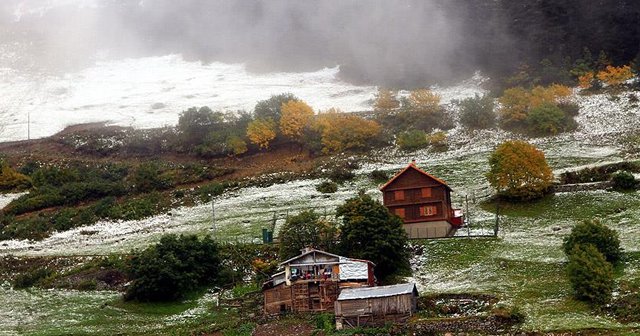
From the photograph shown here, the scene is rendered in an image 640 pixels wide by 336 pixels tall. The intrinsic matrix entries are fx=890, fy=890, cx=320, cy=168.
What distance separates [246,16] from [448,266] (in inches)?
5346

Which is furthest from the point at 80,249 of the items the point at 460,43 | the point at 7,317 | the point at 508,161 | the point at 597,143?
the point at 460,43

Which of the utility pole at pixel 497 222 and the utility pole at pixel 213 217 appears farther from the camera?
the utility pole at pixel 213 217

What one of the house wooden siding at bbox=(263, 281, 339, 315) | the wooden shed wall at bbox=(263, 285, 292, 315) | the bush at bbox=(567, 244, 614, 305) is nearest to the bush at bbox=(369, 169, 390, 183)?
the house wooden siding at bbox=(263, 281, 339, 315)

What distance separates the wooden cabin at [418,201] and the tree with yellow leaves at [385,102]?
46497 millimetres

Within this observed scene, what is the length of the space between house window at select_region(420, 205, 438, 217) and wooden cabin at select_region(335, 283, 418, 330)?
71.1 feet

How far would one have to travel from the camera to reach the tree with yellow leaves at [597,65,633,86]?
409ft

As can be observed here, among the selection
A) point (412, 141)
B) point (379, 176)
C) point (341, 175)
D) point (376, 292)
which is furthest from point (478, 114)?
point (376, 292)

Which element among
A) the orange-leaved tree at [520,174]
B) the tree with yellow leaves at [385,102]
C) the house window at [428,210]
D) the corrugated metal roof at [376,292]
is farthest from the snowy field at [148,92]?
the corrugated metal roof at [376,292]

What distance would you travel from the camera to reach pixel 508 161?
87688 mm

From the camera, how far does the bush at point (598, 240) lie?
6694 centimetres

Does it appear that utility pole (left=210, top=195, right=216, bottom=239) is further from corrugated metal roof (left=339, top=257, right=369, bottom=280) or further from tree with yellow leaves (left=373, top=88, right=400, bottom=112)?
tree with yellow leaves (left=373, top=88, right=400, bottom=112)

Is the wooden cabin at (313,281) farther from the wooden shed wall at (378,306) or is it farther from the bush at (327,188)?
the bush at (327,188)

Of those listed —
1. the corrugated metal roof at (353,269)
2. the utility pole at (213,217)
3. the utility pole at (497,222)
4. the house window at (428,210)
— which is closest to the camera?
the corrugated metal roof at (353,269)

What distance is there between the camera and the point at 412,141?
11350 centimetres
